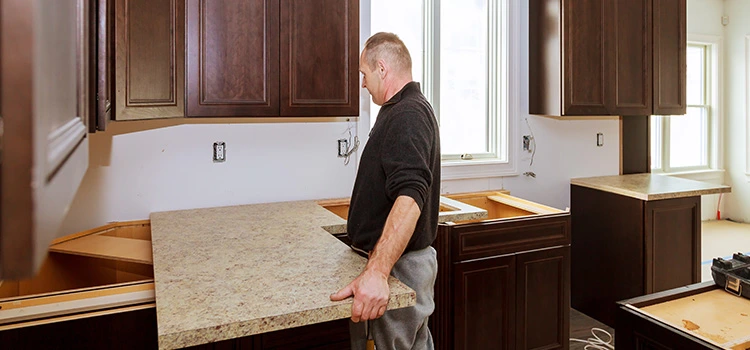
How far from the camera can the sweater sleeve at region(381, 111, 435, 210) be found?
59.5 inches

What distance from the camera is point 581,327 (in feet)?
10.9

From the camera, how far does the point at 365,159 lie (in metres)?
1.73

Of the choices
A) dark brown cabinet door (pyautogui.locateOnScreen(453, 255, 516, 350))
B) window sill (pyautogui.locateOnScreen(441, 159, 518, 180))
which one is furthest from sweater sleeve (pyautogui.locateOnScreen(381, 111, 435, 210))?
window sill (pyautogui.locateOnScreen(441, 159, 518, 180))

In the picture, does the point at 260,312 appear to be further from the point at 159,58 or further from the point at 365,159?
the point at 159,58

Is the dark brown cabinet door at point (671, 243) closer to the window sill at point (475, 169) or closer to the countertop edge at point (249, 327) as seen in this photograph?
the window sill at point (475, 169)

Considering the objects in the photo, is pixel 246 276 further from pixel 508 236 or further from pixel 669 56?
pixel 669 56

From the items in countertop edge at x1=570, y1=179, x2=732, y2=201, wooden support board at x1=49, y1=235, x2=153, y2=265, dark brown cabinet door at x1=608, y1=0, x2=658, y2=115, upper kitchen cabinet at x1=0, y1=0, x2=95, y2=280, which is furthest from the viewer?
dark brown cabinet door at x1=608, y1=0, x2=658, y2=115

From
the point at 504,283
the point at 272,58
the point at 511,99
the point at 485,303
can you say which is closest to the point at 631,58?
the point at 511,99

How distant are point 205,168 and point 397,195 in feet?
5.10

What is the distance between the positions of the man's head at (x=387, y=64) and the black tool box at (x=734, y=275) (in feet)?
4.36

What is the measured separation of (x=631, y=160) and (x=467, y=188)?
165 centimetres

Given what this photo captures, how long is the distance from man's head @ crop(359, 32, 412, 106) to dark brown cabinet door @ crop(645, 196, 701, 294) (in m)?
2.17

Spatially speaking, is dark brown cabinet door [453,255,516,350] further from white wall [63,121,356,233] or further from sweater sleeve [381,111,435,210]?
sweater sleeve [381,111,435,210]

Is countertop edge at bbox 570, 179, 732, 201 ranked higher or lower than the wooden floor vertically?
higher
